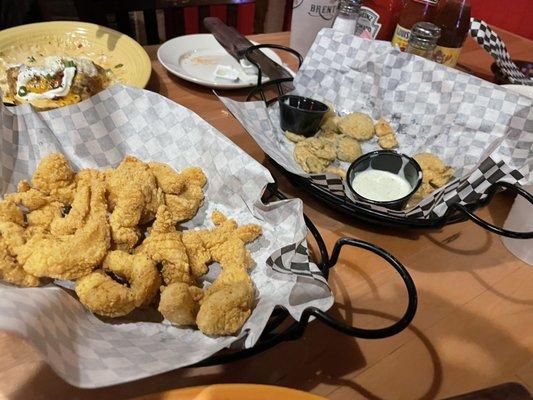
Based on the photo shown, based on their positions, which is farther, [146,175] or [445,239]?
[445,239]

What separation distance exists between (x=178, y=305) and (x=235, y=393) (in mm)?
172

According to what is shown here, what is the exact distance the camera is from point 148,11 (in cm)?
179

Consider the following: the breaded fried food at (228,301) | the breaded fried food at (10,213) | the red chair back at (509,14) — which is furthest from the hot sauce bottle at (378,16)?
the red chair back at (509,14)

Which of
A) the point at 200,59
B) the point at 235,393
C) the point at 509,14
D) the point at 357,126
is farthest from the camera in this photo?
the point at 509,14

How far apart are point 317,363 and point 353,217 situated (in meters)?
0.35

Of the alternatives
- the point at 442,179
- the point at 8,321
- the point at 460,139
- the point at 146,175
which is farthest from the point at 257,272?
the point at 460,139

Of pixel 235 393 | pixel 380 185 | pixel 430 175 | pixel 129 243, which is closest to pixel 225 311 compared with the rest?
pixel 235 393

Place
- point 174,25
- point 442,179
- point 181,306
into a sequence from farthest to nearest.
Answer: point 174,25
point 442,179
point 181,306

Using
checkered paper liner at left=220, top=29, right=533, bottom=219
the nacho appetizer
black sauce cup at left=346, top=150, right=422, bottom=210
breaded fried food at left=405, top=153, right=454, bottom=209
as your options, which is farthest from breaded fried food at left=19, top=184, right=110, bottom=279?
breaded fried food at left=405, top=153, right=454, bottom=209

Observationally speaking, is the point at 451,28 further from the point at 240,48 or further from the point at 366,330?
the point at 366,330

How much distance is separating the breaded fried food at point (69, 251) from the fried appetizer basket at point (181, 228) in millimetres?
17

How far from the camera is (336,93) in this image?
1248 millimetres

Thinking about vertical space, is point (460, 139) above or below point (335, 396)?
above

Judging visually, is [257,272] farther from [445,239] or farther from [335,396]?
[445,239]
